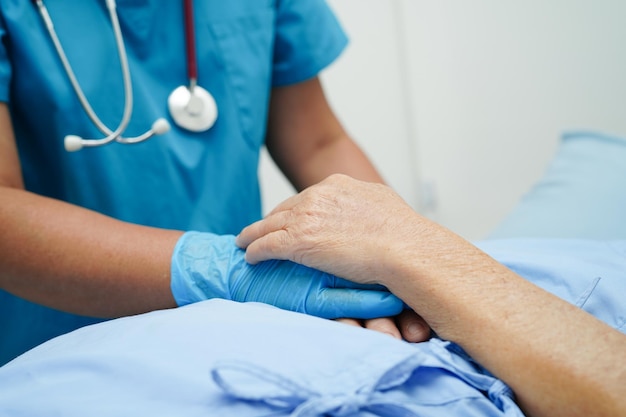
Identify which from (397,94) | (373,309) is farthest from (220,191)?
(397,94)

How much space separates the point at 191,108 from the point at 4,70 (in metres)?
0.26

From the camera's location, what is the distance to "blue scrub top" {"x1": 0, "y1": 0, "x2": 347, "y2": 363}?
3.01ft

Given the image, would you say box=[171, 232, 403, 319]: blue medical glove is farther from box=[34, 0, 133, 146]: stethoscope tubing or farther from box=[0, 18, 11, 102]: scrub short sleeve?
box=[0, 18, 11, 102]: scrub short sleeve

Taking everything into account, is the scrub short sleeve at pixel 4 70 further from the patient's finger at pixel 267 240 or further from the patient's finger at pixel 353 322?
the patient's finger at pixel 353 322

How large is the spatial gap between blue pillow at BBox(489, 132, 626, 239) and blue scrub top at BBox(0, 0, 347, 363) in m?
0.51

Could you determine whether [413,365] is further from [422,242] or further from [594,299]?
[594,299]

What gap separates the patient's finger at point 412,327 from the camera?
0.70 metres

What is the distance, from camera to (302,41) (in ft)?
3.80

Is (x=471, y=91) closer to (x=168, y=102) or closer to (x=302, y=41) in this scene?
(x=302, y=41)

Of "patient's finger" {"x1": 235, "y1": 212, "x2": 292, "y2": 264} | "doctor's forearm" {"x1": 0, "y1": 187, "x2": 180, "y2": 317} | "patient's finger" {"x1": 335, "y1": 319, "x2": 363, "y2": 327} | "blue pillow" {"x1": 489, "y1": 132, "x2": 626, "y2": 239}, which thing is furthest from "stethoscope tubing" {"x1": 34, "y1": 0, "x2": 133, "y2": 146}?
"blue pillow" {"x1": 489, "y1": 132, "x2": 626, "y2": 239}

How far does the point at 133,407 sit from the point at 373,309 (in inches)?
11.0

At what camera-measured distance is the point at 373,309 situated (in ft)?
2.30

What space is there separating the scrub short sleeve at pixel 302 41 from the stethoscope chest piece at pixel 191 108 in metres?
0.21

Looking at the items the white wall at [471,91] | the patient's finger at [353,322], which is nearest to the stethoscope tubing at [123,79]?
the patient's finger at [353,322]
